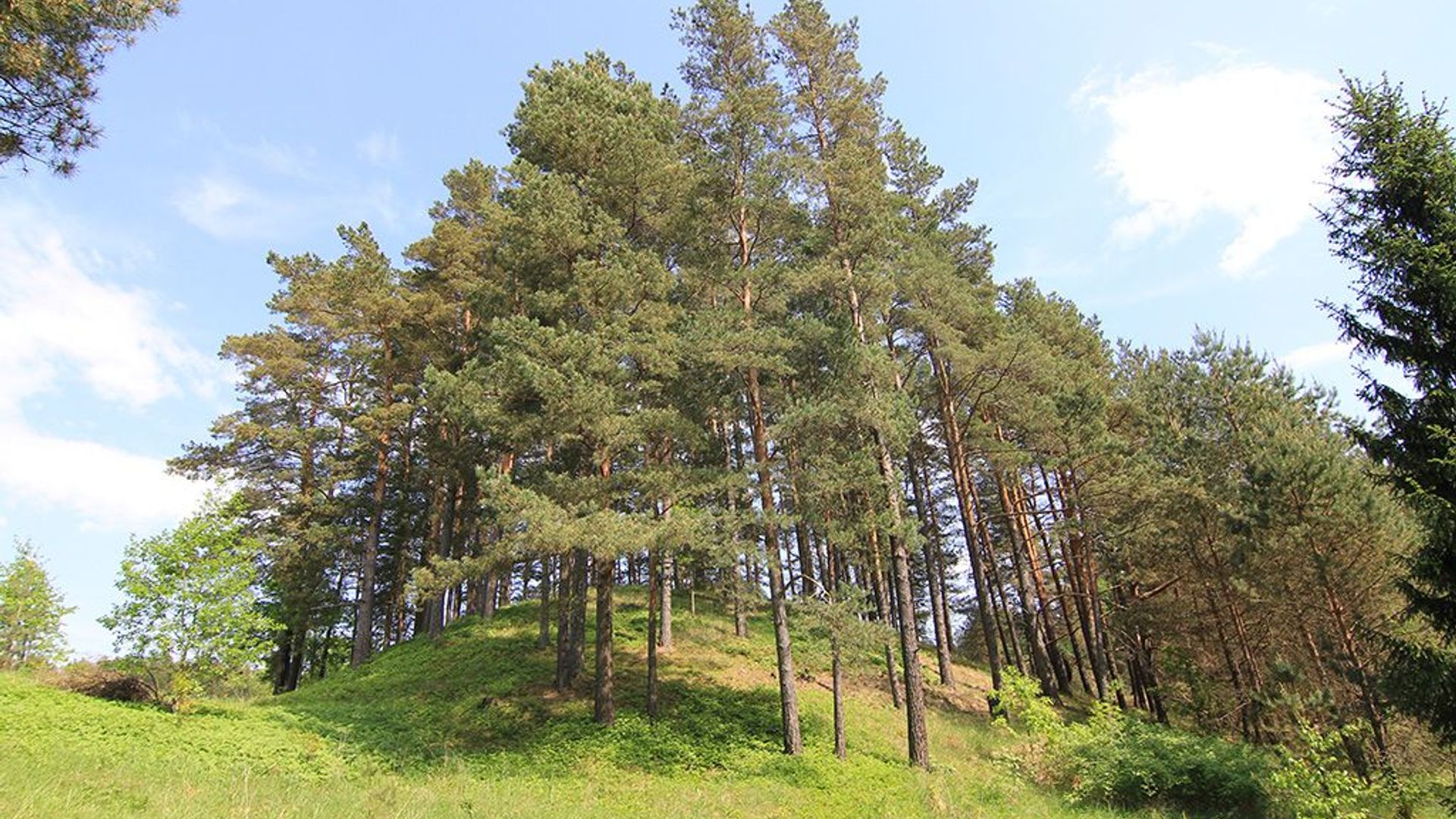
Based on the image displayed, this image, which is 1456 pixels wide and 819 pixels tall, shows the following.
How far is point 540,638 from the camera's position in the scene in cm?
2116

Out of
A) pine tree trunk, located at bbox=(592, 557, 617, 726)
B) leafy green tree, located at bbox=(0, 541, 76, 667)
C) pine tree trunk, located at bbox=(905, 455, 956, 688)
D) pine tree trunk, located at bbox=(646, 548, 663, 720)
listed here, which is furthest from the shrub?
leafy green tree, located at bbox=(0, 541, 76, 667)

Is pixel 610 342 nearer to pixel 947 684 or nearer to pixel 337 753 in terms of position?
pixel 337 753

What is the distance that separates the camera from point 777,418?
699 inches

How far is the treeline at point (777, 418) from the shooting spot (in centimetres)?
1491

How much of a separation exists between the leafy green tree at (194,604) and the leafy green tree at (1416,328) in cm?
2245

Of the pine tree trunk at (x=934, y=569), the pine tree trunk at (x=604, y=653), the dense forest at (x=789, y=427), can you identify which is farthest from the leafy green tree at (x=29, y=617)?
the pine tree trunk at (x=934, y=569)

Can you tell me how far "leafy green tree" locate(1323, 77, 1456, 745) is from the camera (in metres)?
9.36

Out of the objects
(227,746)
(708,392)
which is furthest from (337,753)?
(708,392)

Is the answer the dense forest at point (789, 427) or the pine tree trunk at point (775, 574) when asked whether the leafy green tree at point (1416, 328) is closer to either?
the dense forest at point (789, 427)

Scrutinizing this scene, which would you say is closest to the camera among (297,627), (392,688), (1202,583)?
(392,688)

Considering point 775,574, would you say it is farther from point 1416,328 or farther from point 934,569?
point 934,569

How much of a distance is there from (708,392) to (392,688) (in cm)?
1255

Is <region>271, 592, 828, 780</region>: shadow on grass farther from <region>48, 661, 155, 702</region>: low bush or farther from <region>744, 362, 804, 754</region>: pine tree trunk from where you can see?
<region>48, 661, 155, 702</region>: low bush

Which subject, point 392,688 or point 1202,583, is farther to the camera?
point 1202,583
